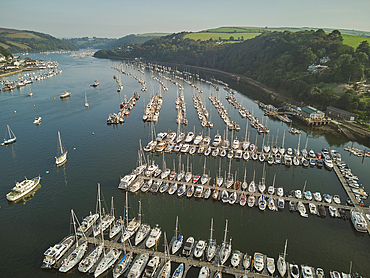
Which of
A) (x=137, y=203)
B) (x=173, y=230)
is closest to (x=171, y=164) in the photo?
(x=137, y=203)

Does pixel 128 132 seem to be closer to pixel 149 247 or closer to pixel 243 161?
pixel 243 161

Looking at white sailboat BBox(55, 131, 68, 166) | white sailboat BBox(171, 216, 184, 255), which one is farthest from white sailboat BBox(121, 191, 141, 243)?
white sailboat BBox(55, 131, 68, 166)

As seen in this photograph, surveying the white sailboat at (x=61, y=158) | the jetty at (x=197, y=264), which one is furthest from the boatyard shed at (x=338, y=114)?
the white sailboat at (x=61, y=158)

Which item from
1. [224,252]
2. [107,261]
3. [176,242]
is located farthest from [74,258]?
[224,252]

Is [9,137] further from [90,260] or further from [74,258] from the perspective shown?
[90,260]

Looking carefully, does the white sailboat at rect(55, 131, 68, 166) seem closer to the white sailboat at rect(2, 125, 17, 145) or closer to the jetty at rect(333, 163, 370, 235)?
the white sailboat at rect(2, 125, 17, 145)

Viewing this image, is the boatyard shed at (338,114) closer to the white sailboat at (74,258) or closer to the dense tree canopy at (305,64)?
the dense tree canopy at (305,64)
